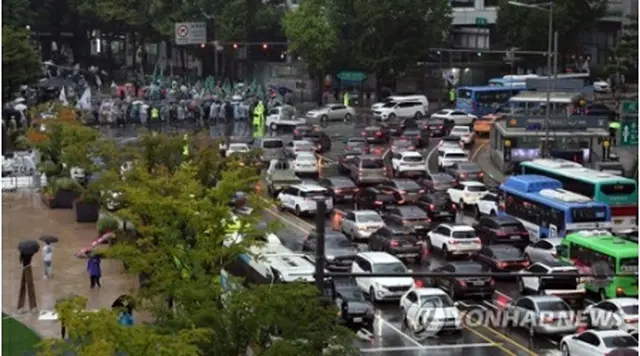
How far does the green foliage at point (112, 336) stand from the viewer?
60.6ft

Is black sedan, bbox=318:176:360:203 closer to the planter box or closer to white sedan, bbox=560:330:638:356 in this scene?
the planter box

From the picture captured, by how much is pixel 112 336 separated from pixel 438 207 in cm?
2863

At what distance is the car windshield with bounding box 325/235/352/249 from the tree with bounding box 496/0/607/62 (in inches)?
1980

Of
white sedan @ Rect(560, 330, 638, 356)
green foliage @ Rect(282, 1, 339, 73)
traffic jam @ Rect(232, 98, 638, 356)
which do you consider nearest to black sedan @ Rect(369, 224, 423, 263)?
traffic jam @ Rect(232, 98, 638, 356)

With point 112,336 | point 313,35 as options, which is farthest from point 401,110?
point 112,336

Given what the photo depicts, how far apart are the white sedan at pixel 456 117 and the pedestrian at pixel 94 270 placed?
129 feet

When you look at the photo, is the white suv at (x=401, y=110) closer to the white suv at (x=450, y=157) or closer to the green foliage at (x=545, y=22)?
the green foliage at (x=545, y=22)

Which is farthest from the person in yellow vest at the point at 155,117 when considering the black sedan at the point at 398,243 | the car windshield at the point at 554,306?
the car windshield at the point at 554,306

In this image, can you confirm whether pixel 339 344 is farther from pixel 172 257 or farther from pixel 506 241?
pixel 506 241

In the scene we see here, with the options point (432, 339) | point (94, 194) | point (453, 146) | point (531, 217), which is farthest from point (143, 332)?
point (453, 146)

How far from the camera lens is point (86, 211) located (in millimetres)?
45438

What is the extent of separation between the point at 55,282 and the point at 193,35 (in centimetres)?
5918

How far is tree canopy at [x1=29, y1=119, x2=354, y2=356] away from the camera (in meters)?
18.9

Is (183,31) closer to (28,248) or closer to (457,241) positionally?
(457,241)
